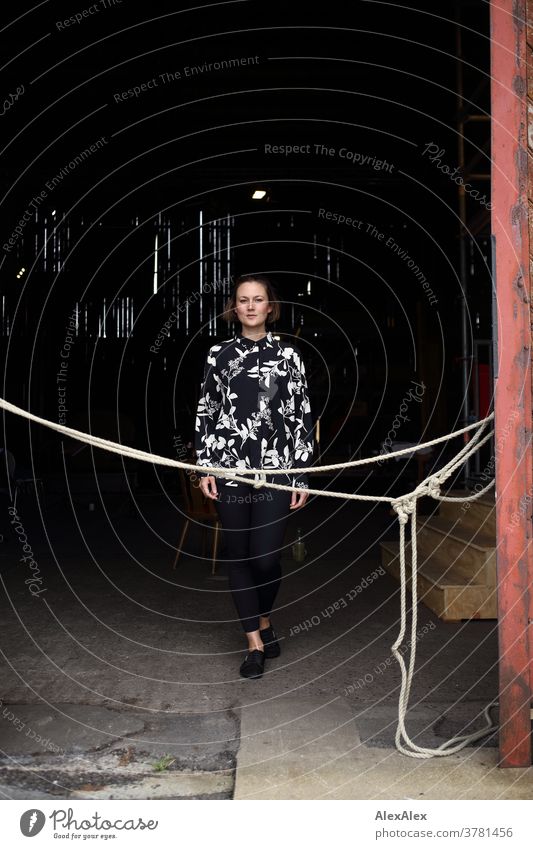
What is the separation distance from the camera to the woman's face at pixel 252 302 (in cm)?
345

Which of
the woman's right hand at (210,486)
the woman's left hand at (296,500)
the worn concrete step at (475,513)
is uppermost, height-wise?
the woman's right hand at (210,486)

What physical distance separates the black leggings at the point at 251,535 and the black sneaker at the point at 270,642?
9.2 inches

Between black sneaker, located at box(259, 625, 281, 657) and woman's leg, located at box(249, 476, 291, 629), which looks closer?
woman's leg, located at box(249, 476, 291, 629)

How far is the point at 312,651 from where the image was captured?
12.4 ft

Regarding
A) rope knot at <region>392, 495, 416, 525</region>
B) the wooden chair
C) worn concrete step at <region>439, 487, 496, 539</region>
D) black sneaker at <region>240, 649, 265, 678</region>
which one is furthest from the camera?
the wooden chair

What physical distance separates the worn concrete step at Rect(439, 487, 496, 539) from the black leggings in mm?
1433

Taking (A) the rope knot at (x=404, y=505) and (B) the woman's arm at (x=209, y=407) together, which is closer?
(A) the rope knot at (x=404, y=505)

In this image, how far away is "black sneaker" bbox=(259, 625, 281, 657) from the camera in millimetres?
3674

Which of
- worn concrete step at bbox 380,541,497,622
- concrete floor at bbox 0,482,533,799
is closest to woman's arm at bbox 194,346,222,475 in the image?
concrete floor at bbox 0,482,533,799

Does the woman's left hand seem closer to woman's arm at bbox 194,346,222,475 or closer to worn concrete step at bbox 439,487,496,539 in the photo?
woman's arm at bbox 194,346,222,475

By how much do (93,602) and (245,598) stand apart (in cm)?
168

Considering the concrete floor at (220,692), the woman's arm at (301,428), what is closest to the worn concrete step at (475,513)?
the concrete floor at (220,692)

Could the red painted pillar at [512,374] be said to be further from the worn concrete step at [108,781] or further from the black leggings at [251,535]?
the black leggings at [251,535]

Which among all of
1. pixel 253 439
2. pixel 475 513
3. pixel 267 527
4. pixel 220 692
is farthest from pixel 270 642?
pixel 475 513
